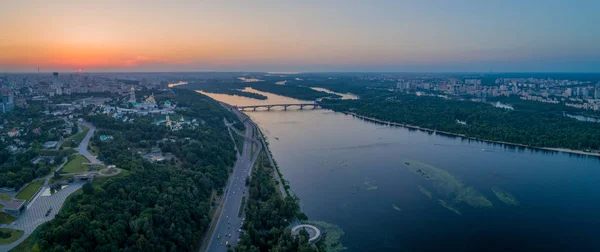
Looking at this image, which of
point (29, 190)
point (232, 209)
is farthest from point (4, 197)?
point (232, 209)

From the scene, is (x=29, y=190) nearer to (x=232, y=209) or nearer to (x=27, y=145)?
(x=232, y=209)

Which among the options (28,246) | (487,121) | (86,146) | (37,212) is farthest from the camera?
(487,121)

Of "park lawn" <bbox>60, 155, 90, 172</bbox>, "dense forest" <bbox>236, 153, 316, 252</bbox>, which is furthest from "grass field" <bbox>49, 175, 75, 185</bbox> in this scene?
"dense forest" <bbox>236, 153, 316, 252</bbox>

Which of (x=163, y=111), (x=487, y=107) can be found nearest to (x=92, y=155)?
(x=163, y=111)

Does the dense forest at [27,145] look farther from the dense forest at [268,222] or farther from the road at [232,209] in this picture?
the dense forest at [268,222]

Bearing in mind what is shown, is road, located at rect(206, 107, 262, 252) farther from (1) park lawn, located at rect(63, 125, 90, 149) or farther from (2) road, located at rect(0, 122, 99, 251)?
(1) park lawn, located at rect(63, 125, 90, 149)

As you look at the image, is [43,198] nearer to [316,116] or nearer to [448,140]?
[448,140]

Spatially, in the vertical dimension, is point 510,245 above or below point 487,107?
below

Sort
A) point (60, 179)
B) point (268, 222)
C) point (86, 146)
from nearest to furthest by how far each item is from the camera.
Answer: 1. point (268, 222)
2. point (60, 179)
3. point (86, 146)
